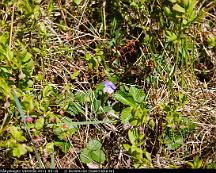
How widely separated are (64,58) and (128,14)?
44cm

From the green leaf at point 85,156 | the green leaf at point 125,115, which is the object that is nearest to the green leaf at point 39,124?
the green leaf at point 85,156

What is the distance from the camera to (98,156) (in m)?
2.21

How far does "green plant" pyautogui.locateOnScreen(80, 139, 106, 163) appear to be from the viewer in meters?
2.21

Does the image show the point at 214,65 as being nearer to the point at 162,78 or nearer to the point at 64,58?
the point at 162,78

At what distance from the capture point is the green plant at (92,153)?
2.21 m

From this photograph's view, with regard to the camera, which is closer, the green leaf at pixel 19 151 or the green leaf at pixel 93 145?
the green leaf at pixel 19 151

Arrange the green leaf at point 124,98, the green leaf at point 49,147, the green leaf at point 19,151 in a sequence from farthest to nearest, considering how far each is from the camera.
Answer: the green leaf at point 124,98, the green leaf at point 49,147, the green leaf at point 19,151

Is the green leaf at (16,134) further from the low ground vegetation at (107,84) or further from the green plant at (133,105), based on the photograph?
the green plant at (133,105)

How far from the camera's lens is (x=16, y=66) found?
2203mm

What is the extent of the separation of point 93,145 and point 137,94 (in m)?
0.33

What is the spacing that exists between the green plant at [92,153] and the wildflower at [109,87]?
0.88 ft

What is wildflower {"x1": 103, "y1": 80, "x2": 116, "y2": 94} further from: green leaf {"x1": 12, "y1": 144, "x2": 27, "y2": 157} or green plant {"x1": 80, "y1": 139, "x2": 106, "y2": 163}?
green leaf {"x1": 12, "y1": 144, "x2": 27, "y2": 157}

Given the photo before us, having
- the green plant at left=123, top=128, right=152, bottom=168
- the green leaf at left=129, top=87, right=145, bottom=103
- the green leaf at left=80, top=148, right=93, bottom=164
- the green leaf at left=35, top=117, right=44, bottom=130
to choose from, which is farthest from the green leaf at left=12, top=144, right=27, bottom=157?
the green leaf at left=129, top=87, right=145, bottom=103

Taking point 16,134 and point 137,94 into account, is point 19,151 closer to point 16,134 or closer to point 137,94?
point 16,134
